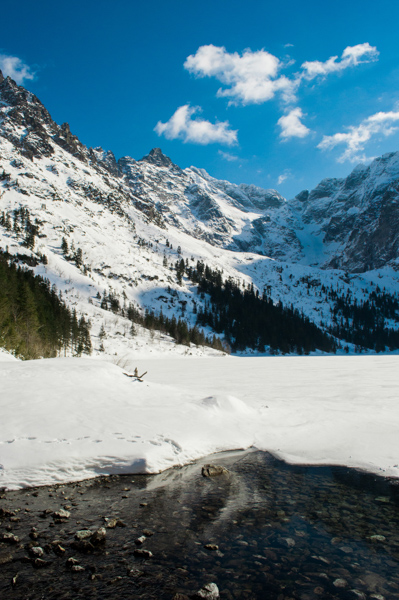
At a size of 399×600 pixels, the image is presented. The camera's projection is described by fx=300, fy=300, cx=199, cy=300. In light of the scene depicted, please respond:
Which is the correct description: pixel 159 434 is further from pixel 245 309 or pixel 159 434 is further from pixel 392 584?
pixel 245 309

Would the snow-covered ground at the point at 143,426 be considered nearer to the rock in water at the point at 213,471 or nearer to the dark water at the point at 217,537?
the dark water at the point at 217,537

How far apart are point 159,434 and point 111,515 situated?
13.9ft

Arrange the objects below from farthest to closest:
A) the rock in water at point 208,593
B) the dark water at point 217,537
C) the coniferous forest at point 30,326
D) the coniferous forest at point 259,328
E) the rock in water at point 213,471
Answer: the coniferous forest at point 259,328, the coniferous forest at point 30,326, the rock in water at point 213,471, the dark water at point 217,537, the rock in water at point 208,593

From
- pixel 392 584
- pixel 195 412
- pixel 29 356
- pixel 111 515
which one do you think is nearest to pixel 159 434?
pixel 195 412

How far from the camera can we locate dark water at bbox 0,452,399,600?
15.6 feet

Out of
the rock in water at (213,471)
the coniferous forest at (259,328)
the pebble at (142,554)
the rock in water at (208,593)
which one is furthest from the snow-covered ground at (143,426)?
the coniferous forest at (259,328)

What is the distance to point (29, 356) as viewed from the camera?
38.5 m

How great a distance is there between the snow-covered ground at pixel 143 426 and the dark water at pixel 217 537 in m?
0.79

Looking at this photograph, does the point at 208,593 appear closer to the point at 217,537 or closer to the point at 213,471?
the point at 217,537

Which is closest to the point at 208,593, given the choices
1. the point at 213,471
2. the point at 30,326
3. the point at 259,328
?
the point at 213,471

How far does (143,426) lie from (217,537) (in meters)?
6.10

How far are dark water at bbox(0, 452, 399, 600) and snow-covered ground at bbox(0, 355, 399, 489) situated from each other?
31.3 inches

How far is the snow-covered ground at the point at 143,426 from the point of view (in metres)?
9.26

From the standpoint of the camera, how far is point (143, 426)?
11602mm
